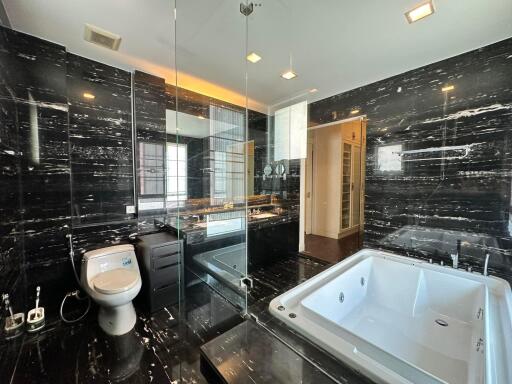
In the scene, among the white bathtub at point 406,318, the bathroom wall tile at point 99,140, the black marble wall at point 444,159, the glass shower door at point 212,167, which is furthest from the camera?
the glass shower door at point 212,167

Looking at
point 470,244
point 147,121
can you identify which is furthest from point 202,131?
point 470,244

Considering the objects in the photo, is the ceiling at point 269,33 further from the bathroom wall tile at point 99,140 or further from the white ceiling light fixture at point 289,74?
the bathroom wall tile at point 99,140

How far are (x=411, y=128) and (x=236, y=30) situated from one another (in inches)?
86.9

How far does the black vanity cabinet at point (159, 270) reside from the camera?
7.13 feet

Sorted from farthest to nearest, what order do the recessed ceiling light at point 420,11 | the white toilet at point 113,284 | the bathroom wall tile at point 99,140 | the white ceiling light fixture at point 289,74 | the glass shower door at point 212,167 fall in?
the white ceiling light fixture at point 289,74, the glass shower door at point 212,167, the bathroom wall tile at point 99,140, the white toilet at point 113,284, the recessed ceiling light at point 420,11

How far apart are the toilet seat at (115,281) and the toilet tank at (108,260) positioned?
51mm

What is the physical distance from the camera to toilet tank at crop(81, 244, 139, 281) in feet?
6.63

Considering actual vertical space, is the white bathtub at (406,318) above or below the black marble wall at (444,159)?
below

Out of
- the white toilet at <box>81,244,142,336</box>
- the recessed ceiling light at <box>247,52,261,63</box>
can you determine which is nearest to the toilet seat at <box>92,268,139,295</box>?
the white toilet at <box>81,244,142,336</box>

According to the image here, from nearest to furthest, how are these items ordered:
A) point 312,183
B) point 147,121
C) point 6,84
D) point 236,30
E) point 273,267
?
1. point 6,84
2. point 236,30
3. point 147,121
4. point 273,267
5. point 312,183

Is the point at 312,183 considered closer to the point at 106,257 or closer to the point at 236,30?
the point at 236,30

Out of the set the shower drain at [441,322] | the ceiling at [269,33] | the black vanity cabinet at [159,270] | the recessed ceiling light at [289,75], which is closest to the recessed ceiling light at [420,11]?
the ceiling at [269,33]

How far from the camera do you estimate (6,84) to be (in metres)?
1.61

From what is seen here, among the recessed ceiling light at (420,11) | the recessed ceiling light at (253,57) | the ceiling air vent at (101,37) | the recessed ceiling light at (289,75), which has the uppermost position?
the recessed ceiling light at (289,75)
